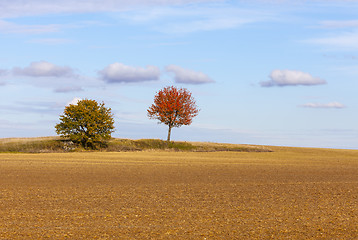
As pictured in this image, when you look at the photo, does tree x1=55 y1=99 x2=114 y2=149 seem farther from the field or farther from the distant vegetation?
the field

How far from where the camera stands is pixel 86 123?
6353cm

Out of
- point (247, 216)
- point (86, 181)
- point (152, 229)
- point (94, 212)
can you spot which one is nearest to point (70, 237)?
point (152, 229)

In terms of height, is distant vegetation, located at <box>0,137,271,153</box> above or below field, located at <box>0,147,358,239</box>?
above

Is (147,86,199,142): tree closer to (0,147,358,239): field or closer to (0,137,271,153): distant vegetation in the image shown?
(0,137,271,153): distant vegetation

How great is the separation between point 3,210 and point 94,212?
3078mm

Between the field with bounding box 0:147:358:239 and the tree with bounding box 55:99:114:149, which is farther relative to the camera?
the tree with bounding box 55:99:114:149

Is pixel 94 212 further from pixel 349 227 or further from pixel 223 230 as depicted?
pixel 349 227

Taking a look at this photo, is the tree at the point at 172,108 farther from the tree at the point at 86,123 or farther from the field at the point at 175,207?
the field at the point at 175,207

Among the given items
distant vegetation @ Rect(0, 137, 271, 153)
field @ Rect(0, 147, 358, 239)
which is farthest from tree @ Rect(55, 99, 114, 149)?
field @ Rect(0, 147, 358, 239)

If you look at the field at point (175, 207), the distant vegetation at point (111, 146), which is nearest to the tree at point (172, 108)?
the distant vegetation at point (111, 146)

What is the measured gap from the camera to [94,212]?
50.2 feet

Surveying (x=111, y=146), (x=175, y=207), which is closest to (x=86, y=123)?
(x=111, y=146)

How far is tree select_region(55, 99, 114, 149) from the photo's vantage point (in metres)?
63.1

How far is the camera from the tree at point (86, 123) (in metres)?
63.1
